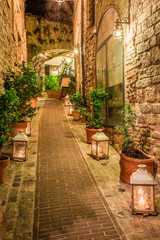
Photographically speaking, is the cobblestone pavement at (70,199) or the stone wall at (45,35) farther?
the stone wall at (45,35)

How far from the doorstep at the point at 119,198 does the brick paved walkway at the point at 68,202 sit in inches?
4.2

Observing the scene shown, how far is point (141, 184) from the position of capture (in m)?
2.50

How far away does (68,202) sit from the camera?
2.97m

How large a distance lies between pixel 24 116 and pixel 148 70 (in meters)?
3.89

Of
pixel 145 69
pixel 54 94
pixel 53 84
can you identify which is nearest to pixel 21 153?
pixel 145 69

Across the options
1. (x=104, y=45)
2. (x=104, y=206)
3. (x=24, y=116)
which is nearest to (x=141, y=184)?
(x=104, y=206)

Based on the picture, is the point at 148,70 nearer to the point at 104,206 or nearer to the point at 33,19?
the point at 104,206

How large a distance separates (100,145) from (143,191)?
2170mm

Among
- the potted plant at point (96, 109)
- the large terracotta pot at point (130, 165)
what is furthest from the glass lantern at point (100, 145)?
the potted plant at point (96, 109)

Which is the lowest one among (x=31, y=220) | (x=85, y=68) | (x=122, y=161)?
(x=31, y=220)

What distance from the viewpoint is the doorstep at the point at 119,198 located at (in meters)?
2.30

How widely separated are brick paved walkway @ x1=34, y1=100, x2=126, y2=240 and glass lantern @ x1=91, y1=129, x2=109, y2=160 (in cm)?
41

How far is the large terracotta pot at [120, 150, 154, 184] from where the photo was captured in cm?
336

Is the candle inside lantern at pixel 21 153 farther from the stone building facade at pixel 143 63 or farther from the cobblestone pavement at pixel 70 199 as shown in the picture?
the stone building facade at pixel 143 63
